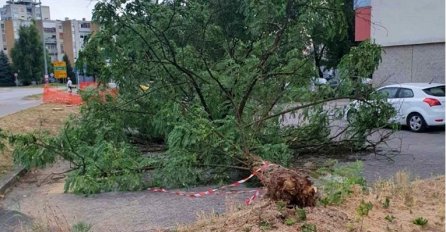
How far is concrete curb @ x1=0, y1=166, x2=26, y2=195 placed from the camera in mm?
7308

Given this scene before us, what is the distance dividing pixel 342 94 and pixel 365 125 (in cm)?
85

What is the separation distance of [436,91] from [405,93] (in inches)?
33.9

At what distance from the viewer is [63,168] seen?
9.22 m

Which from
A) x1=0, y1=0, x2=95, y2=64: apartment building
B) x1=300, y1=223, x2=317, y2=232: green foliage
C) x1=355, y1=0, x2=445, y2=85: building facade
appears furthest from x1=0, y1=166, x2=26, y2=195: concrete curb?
x1=0, y1=0, x2=95, y2=64: apartment building

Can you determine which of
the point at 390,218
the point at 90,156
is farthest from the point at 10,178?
the point at 390,218

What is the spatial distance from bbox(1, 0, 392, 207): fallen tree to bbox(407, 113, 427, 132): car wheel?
425 cm

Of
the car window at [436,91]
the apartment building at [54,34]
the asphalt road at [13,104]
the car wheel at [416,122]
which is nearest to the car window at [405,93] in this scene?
the car window at [436,91]

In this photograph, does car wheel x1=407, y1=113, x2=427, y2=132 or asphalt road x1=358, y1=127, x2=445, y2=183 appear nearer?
asphalt road x1=358, y1=127, x2=445, y2=183

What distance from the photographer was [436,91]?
41.3 feet

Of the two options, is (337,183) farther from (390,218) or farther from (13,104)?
(13,104)

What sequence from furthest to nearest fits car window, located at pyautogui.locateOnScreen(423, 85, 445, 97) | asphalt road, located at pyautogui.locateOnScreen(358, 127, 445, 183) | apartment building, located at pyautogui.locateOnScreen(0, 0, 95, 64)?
1. apartment building, located at pyautogui.locateOnScreen(0, 0, 95, 64)
2. car window, located at pyautogui.locateOnScreen(423, 85, 445, 97)
3. asphalt road, located at pyautogui.locateOnScreen(358, 127, 445, 183)

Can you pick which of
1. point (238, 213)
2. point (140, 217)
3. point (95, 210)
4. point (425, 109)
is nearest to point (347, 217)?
point (238, 213)

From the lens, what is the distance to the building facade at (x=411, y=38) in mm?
16547

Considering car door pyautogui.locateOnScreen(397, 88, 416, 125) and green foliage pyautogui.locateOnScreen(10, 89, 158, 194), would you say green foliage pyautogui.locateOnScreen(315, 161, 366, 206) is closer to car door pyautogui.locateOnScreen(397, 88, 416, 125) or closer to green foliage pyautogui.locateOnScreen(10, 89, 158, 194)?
green foliage pyautogui.locateOnScreen(10, 89, 158, 194)
